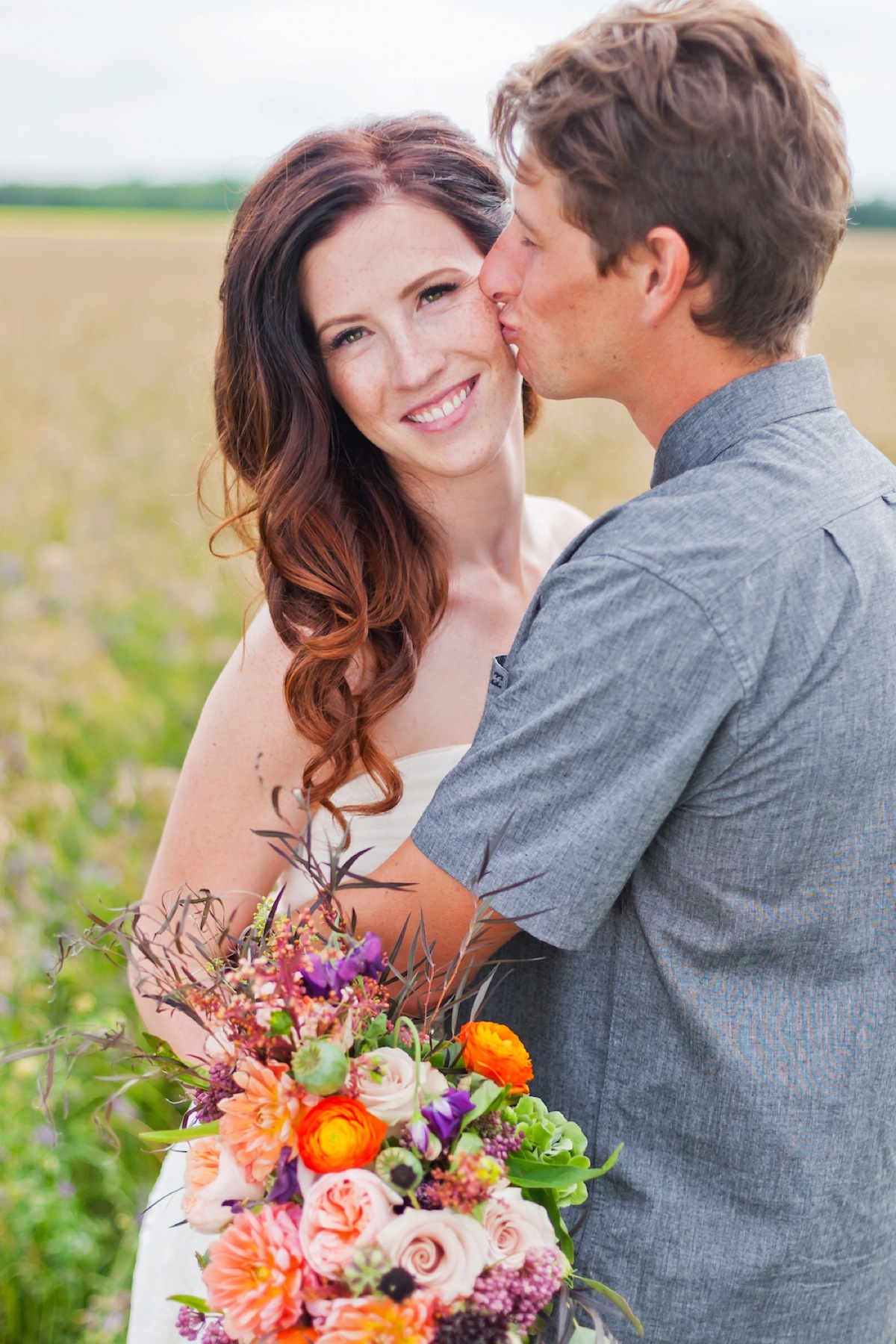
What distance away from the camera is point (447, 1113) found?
127 cm

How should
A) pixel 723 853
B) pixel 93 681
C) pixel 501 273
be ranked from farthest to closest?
pixel 93 681, pixel 501 273, pixel 723 853

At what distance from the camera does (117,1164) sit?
3.23 meters

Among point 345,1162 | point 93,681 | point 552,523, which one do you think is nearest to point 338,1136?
point 345,1162

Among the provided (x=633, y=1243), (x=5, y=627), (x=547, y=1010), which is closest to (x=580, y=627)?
(x=547, y=1010)

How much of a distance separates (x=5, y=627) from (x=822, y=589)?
16.6ft

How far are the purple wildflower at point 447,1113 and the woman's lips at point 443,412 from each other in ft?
4.78

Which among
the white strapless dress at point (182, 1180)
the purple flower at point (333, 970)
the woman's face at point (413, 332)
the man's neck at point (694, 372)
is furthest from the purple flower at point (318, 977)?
the woman's face at point (413, 332)

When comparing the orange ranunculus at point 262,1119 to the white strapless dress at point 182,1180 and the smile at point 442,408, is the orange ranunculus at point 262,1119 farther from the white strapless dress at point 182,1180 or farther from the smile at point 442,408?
the smile at point 442,408

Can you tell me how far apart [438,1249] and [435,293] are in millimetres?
1848

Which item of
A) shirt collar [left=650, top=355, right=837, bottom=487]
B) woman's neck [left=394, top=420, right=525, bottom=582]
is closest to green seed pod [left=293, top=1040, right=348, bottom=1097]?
shirt collar [left=650, top=355, right=837, bottom=487]

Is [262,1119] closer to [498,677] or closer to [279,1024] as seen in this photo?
[279,1024]

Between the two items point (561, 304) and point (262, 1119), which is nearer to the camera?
point (262, 1119)

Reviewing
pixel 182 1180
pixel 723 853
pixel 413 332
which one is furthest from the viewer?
pixel 413 332

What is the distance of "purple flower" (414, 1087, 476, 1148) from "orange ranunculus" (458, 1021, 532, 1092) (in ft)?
0.28
